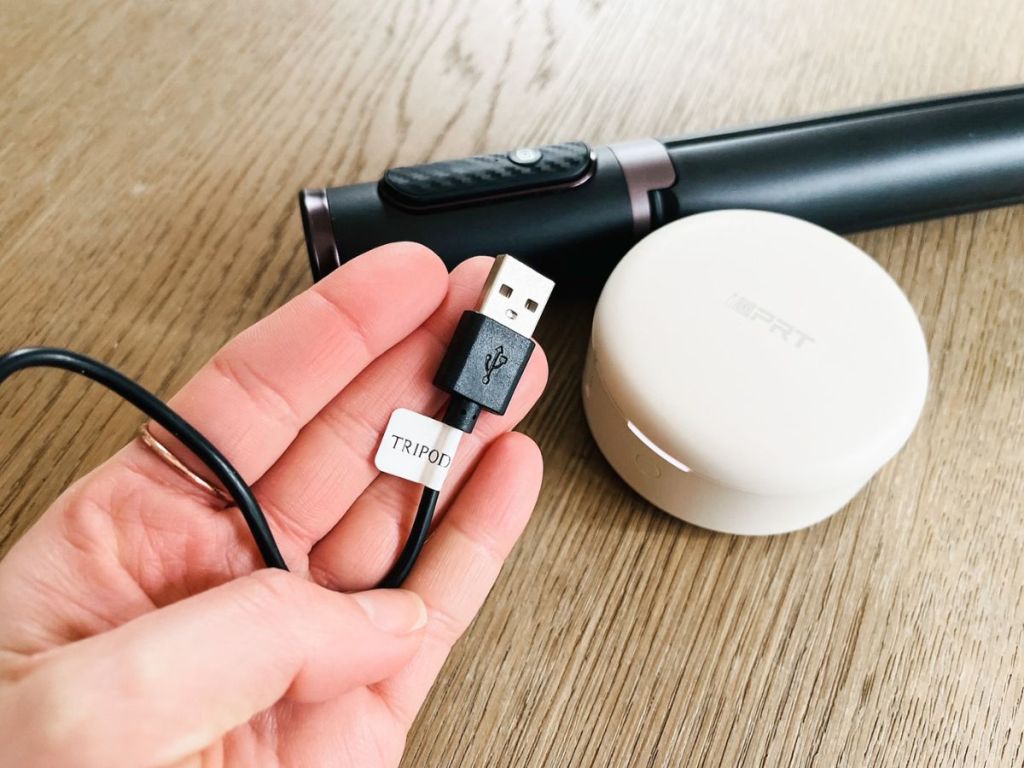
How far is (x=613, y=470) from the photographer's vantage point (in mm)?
547

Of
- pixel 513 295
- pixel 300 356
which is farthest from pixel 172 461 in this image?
pixel 513 295

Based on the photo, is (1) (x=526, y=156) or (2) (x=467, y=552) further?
(1) (x=526, y=156)

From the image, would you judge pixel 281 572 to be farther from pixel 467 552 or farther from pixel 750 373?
pixel 750 373

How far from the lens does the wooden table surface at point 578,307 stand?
0.47 metres

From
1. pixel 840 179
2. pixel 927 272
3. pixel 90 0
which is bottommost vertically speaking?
pixel 927 272

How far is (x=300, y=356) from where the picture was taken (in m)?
0.47

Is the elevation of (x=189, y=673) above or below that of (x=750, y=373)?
above

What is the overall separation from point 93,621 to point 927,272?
63 cm

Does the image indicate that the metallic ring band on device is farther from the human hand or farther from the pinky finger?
the pinky finger

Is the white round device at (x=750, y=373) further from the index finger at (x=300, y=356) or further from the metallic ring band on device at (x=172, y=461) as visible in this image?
the metallic ring band on device at (x=172, y=461)

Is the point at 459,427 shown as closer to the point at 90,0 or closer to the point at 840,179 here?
the point at 840,179

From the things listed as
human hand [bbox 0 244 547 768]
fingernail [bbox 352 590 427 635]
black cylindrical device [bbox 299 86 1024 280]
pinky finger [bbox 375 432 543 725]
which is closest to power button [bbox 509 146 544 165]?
black cylindrical device [bbox 299 86 1024 280]

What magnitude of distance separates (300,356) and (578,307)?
0.78 feet

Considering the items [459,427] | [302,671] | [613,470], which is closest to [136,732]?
[302,671]
